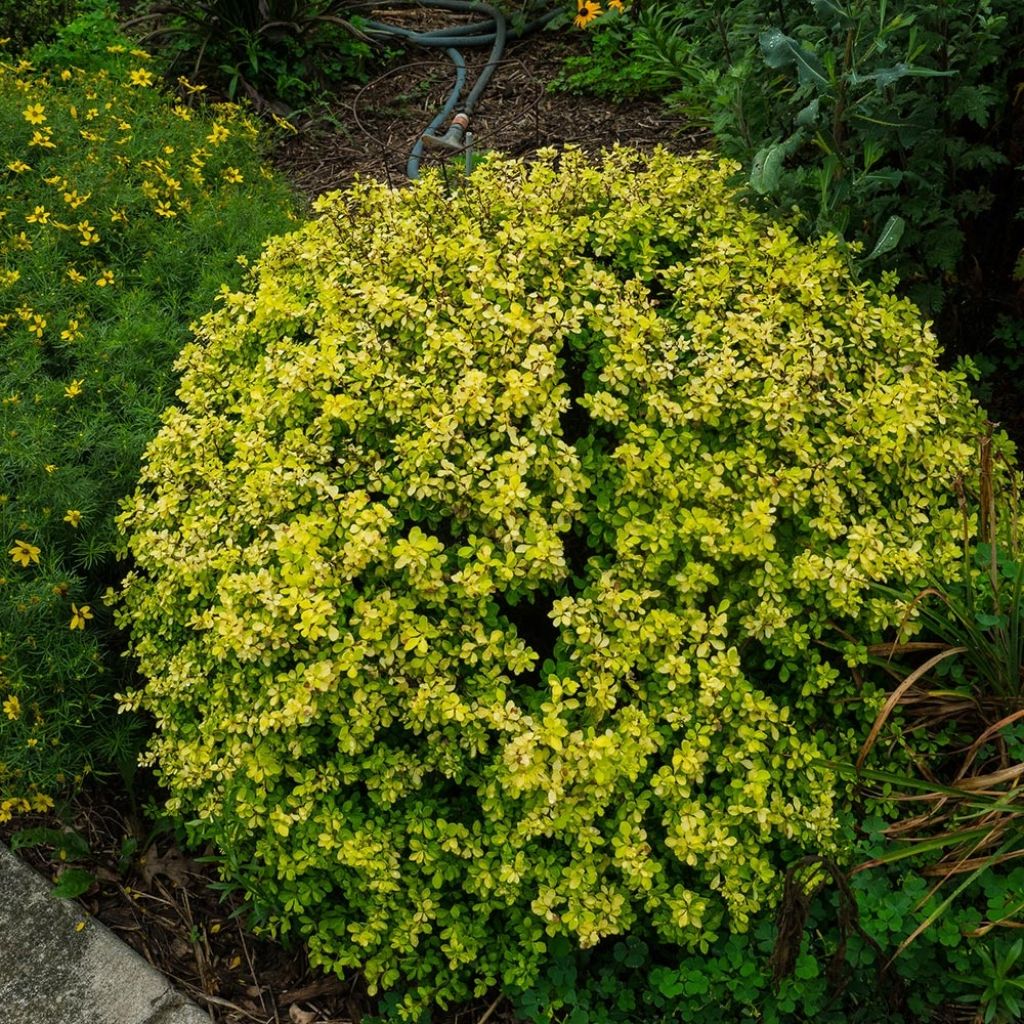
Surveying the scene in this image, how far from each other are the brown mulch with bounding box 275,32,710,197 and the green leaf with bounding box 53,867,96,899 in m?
3.90

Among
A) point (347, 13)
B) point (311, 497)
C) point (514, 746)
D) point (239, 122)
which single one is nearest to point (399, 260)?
point (311, 497)

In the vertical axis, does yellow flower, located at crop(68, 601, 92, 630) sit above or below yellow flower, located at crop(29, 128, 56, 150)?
below

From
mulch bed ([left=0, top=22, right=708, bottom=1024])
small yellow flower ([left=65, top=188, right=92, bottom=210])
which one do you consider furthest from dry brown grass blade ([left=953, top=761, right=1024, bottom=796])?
small yellow flower ([left=65, top=188, right=92, bottom=210])

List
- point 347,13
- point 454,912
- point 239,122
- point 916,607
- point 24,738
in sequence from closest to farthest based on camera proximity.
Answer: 1. point 454,912
2. point 916,607
3. point 24,738
4. point 239,122
5. point 347,13

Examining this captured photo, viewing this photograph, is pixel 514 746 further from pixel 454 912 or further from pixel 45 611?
pixel 45 611

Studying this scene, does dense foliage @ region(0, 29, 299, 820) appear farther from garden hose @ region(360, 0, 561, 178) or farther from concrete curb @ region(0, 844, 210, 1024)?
garden hose @ region(360, 0, 561, 178)

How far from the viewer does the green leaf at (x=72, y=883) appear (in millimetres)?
3053

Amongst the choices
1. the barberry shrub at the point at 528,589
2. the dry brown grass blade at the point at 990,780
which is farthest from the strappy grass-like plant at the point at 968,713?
the barberry shrub at the point at 528,589

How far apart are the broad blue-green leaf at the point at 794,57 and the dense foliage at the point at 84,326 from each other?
228 centimetres

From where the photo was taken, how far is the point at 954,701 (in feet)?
9.59

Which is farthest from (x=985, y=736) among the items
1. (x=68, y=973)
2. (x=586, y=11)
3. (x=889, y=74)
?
(x=586, y=11)

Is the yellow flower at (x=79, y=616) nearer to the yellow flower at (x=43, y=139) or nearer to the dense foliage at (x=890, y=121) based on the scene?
the dense foliage at (x=890, y=121)

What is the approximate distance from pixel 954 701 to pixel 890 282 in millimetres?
1242

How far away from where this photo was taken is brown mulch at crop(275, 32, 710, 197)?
234 inches
